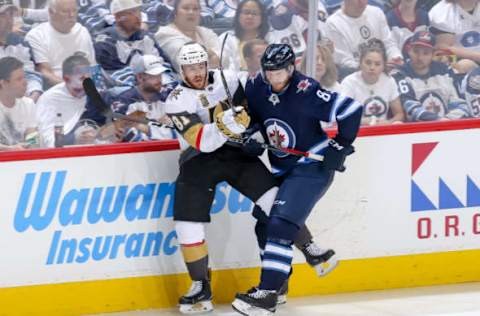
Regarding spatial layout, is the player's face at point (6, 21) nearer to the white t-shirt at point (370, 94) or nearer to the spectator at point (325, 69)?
the spectator at point (325, 69)

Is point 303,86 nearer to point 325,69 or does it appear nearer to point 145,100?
point 325,69

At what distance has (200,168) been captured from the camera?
15.7ft

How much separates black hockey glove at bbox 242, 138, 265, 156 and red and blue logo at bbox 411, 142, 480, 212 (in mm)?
844

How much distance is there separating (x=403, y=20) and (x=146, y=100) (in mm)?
1341

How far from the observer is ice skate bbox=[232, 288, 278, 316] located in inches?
184

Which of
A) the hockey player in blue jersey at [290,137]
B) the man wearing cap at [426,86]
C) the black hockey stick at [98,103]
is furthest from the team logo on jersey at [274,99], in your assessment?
the man wearing cap at [426,86]

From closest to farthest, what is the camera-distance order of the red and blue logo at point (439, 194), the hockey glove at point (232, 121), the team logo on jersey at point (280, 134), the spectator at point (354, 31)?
the hockey glove at point (232, 121), the team logo on jersey at point (280, 134), the red and blue logo at point (439, 194), the spectator at point (354, 31)

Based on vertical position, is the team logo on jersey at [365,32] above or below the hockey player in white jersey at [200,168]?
above

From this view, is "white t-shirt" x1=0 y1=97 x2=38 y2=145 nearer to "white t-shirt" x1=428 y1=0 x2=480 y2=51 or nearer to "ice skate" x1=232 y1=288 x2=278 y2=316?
"ice skate" x1=232 y1=288 x2=278 y2=316

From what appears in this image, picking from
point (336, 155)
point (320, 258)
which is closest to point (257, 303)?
point (320, 258)

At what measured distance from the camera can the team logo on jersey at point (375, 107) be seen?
539 centimetres

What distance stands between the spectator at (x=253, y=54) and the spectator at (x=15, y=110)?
1.02m

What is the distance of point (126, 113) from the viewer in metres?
5.04

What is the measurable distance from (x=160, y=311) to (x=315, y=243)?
75cm
